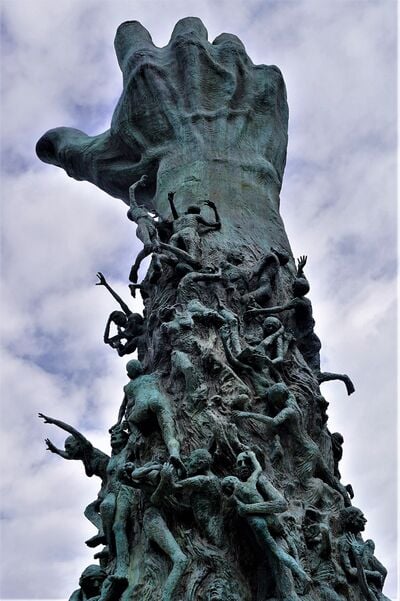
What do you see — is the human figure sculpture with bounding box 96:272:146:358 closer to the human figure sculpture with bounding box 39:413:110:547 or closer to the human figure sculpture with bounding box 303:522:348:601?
the human figure sculpture with bounding box 39:413:110:547

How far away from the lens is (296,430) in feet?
26.5

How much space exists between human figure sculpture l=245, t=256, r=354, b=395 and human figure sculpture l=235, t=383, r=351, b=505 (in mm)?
1406

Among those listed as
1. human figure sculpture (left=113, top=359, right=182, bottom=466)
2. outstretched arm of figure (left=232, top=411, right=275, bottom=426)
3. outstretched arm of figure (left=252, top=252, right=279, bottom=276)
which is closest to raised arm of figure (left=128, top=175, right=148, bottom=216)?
outstretched arm of figure (left=252, top=252, right=279, bottom=276)

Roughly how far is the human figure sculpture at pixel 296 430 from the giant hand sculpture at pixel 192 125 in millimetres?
3632

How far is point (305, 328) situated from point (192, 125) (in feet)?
12.3

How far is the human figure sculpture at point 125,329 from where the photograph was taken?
1004 centimetres

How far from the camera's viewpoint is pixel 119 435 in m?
8.56

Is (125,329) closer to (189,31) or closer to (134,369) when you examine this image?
(134,369)

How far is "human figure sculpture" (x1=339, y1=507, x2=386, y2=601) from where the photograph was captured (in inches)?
285

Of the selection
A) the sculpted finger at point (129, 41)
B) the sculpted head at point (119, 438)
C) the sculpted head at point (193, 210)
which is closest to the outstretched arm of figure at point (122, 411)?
the sculpted head at point (119, 438)

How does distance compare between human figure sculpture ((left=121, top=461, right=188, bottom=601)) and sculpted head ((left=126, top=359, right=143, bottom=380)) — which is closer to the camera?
human figure sculpture ((left=121, top=461, right=188, bottom=601))

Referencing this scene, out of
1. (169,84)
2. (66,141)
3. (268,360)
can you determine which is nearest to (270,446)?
(268,360)

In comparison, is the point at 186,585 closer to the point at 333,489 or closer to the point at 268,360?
the point at 333,489

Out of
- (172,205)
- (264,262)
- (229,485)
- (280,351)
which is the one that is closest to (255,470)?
(229,485)
